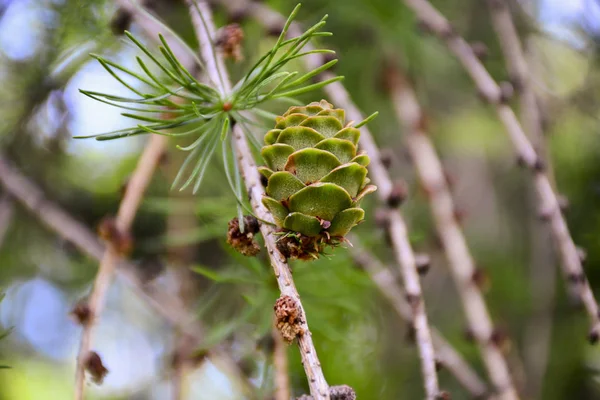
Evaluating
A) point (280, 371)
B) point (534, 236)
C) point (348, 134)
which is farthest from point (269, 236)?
point (534, 236)

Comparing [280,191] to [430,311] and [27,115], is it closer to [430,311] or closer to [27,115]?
[27,115]

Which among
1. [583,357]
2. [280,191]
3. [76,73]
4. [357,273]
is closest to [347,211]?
[280,191]

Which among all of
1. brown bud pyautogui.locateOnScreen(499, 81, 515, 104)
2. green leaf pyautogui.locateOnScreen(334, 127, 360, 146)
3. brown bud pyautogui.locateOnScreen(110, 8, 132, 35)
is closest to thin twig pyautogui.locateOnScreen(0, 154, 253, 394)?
brown bud pyautogui.locateOnScreen(110, 8, 132, 35)

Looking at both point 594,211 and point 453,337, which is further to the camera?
point 453,337

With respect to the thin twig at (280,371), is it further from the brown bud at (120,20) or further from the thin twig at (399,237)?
the brown bud at (120,20)

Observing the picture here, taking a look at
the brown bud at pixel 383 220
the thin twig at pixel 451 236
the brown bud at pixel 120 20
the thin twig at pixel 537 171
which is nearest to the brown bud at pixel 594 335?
the thin twig at pixel 537 171

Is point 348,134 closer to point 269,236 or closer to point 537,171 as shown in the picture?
point 269,236

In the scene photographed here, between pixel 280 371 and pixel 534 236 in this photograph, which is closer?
pixel 280 371
